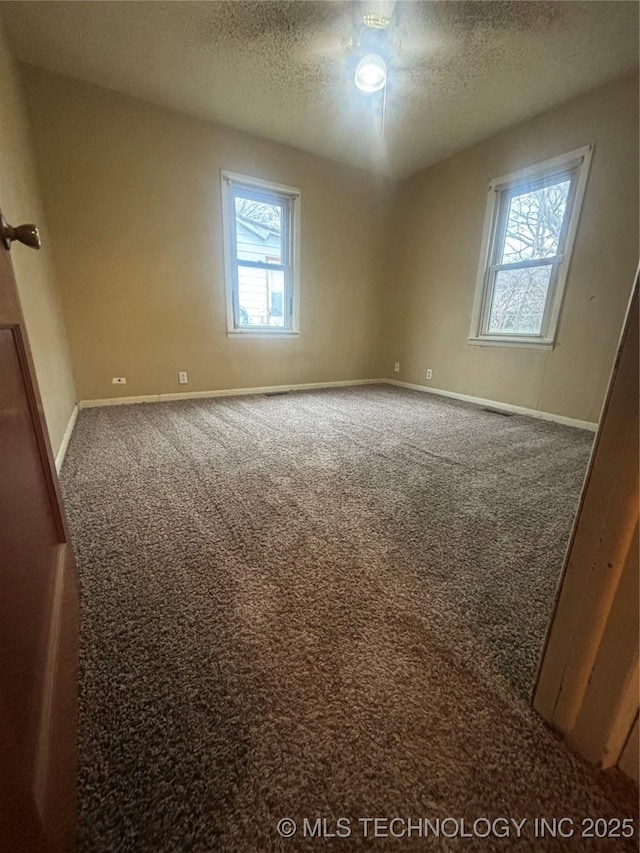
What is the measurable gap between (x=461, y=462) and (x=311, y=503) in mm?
1028

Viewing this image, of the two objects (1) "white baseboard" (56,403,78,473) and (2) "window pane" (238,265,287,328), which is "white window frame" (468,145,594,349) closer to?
(2) "window pane" (238,265,287,328)

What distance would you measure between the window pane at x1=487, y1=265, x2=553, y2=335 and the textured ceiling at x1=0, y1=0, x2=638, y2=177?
1280 mm

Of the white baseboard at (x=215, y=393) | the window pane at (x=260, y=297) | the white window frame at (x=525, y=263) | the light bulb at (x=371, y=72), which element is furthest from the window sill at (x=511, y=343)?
the light bulb at (x=371, y=72)

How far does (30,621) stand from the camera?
1.70 feet

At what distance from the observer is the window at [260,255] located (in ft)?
10.8

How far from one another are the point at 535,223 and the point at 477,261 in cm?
55

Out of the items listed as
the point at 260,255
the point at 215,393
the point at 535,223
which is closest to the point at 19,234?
the point at 215,393

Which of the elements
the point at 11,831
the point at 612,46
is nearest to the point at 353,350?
the point at 612,46

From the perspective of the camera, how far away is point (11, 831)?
1.07 ft

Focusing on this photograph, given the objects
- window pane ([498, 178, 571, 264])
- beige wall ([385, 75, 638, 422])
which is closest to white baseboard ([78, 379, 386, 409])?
beige wall ([385, 75, 638, 422])

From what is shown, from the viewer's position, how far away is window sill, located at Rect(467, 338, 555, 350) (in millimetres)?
2976

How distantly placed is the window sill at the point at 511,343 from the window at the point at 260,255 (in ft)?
6.77

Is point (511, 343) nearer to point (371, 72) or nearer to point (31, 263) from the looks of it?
point (371, 72)

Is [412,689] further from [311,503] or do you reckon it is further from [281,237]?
[281,237]
